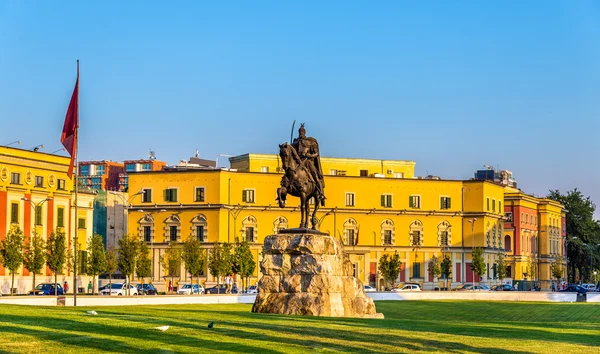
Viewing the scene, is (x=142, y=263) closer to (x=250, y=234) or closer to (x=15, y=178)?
(x=15, y=178)

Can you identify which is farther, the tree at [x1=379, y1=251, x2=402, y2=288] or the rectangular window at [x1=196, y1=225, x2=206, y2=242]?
the rectangular window at [x1=196, y1=225, x2=206, y2=242]

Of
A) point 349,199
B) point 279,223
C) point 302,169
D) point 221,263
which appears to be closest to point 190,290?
point 221,263

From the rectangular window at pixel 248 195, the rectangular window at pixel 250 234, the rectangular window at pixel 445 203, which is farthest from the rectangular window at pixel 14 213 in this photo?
the rectangular window at pixel 445 203

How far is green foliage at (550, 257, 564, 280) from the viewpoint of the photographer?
497 ft

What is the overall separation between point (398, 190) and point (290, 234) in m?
92.0

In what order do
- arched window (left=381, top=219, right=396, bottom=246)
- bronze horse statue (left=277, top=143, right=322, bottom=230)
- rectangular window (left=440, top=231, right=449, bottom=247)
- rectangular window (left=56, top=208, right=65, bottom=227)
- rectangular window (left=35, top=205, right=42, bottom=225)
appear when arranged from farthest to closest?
rectangular window (left=440, top=231, right=449, bottom=247) → arched window (left=381, top=219, right=396, bottom=246) → rectangular window (left=56, top=208, right=65, bottom=227) → rectangular window (left=35, top=205, right=42, bottom=225) → bronze horse statue (left=277, top=143, right=322, bottom=230)

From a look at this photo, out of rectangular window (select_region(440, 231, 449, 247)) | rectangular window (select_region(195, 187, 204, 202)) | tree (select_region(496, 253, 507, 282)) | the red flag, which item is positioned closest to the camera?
the red flag

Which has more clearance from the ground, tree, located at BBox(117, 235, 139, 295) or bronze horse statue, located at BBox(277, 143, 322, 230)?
bronze horse statue, located at BBox(277, 143, 322, 230)

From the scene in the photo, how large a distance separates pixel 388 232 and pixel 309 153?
3556 inches

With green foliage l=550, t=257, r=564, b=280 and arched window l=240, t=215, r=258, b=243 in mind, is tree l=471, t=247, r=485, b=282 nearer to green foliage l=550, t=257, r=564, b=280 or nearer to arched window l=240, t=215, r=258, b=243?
arched window l=240, t=215, r=258, b=243

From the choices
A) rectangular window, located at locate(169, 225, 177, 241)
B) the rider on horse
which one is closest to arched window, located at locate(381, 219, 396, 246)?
rectangular window, located at locate(169, 225, 177, 241)

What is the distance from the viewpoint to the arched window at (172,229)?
123000 millimetres

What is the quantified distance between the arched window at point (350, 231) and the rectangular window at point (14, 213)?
142ft

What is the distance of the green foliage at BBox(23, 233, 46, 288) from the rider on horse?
53.1 m
